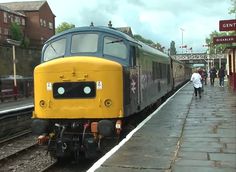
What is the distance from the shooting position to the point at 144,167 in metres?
7.96

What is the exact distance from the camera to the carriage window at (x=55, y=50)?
12.1 m

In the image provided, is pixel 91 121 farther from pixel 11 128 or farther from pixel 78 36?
pixel 11 128

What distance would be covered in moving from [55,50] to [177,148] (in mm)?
4275

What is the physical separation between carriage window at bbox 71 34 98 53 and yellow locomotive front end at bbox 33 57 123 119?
2.60 ft

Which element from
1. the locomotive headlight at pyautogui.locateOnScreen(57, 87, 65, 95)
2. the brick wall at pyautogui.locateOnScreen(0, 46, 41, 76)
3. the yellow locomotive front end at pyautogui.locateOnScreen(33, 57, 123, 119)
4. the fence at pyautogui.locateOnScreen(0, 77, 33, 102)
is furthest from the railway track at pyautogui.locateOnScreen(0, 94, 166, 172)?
the brick wall at pyautogui.locateOnScreen(0, 46, 41, 76)

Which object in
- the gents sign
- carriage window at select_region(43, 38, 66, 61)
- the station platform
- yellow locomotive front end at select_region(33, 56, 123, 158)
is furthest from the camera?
the gents sign

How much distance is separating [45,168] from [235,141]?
420 cm

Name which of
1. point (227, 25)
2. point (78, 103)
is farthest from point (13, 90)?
point (78, 103)

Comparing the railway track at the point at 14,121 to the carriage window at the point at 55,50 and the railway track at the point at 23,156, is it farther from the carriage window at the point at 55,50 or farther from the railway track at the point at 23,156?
the carriage window at the point at 55,50

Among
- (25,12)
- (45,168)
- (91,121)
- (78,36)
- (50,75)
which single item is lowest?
(45,168)

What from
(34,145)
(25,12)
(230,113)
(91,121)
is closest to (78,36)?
(91,121)

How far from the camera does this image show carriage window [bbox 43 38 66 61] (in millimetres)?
12062

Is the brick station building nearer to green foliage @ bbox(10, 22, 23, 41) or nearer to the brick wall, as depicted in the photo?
green foliage @ bbox(10, 22, 23, 41)

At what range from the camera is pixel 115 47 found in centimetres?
1193
